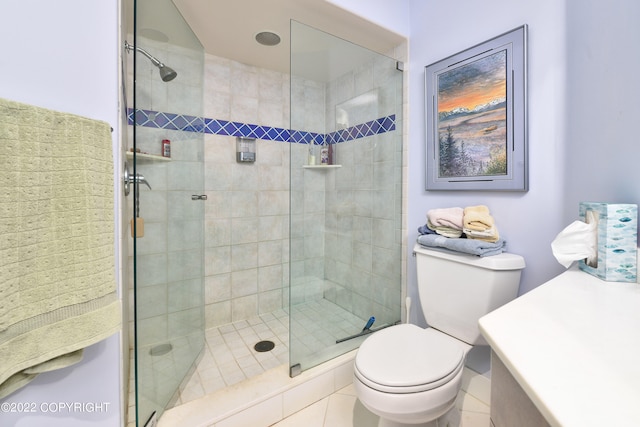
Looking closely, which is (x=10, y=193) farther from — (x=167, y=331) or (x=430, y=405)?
(x=430, y=405)

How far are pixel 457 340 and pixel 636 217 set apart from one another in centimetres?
79

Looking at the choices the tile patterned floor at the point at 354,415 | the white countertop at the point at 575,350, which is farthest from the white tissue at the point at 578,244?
the tile patterned floor at the point at 354,415

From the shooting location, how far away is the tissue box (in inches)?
32.1

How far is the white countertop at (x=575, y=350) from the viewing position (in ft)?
1.14

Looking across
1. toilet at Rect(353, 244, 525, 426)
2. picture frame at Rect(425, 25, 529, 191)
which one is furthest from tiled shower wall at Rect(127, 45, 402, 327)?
toilet at Rect(353, 244, 525, 426)

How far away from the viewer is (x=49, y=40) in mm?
751

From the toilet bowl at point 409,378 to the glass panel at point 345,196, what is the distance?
59cm

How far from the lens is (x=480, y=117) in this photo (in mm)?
1366

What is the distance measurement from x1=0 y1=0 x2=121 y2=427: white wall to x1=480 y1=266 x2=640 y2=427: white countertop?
112 centimetres

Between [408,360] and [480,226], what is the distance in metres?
0.69

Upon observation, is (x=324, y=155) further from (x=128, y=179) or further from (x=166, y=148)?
(x=128, y=179)

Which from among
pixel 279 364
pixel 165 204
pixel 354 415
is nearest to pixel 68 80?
pixel 165 204

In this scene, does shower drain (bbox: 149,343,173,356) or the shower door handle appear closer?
the shower door handle

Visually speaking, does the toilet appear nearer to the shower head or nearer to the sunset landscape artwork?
the sunset landscape artwork
